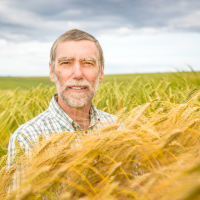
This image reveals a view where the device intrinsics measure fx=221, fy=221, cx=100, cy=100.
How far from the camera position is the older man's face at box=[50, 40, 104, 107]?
2.23 meters

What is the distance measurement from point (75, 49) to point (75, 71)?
0.24 metres

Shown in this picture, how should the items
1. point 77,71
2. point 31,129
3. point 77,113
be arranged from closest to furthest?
point 31,129, point 77,71, point 77,113

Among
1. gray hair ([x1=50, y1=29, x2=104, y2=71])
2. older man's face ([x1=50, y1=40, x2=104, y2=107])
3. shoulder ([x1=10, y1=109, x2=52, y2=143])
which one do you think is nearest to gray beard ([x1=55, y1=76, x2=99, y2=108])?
older man's face ([x1=50, y1=40, x2=104, y2=107])

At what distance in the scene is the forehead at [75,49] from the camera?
224 centimetres

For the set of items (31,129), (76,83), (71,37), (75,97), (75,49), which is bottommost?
(31,129)

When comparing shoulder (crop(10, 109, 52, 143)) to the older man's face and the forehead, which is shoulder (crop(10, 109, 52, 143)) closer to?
the older man's face

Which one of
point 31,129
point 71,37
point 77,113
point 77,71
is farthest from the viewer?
point 77,113

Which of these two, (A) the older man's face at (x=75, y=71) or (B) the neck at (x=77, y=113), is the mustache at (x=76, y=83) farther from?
(B) the neck at (x=77, y=113)

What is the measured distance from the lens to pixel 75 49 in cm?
225

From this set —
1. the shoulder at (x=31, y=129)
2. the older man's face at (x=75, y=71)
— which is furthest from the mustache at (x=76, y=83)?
the shoulder at (x=31, y=129)

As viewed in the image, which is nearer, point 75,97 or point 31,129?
point 31,129

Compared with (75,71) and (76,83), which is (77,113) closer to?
(76,83)

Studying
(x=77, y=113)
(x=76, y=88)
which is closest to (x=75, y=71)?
(x=76, y=88)

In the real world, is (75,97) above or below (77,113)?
above
